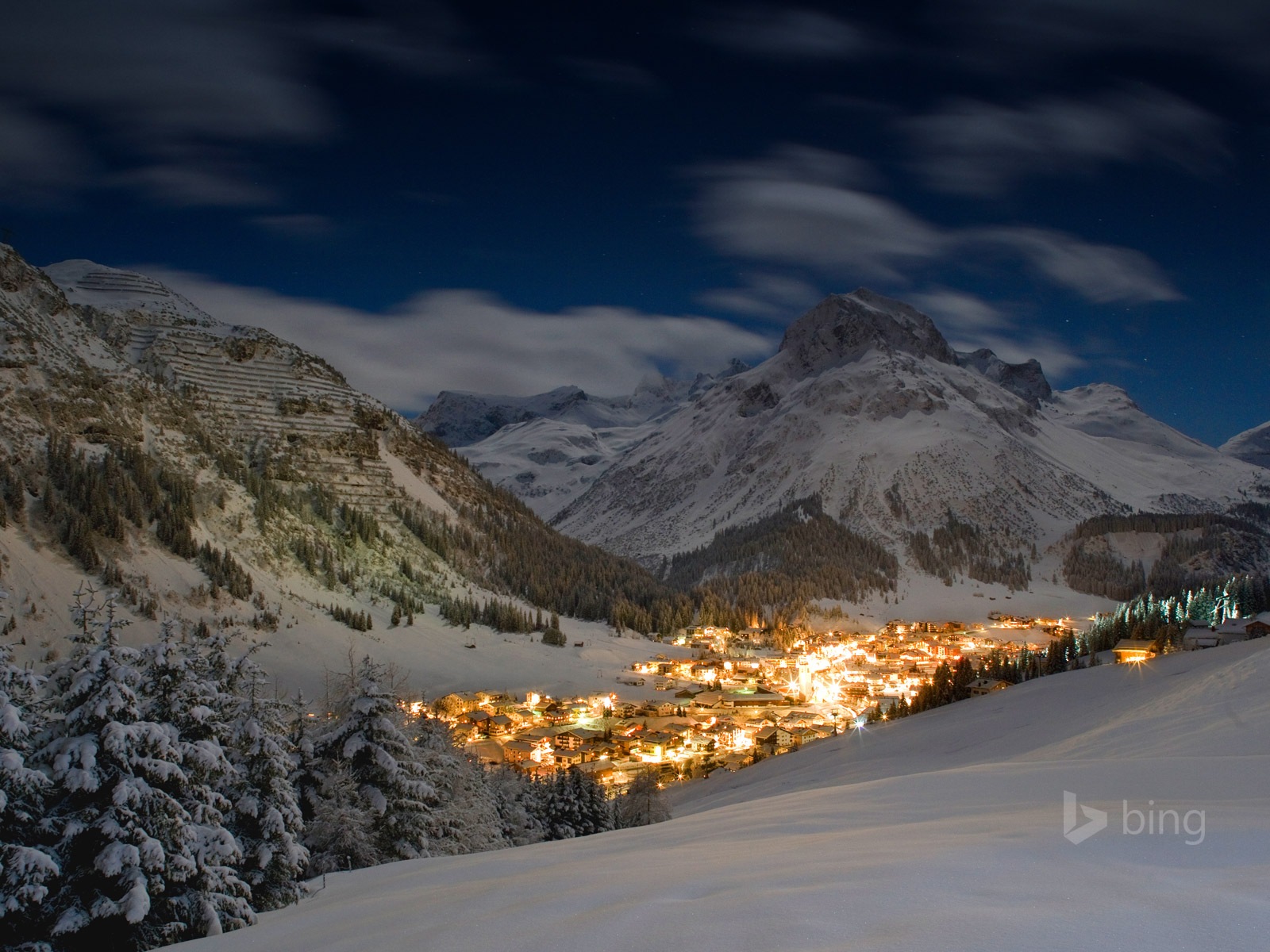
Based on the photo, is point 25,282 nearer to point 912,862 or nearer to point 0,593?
point 0,593

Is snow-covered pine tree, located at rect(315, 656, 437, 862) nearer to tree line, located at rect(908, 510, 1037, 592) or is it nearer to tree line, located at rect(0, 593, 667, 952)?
tree line, located at rect(0, 593, 667, 952)

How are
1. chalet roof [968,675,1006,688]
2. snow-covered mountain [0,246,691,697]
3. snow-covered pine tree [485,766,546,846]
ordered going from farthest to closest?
snow-covered mountain [0,246,691,697], chalet roof [968,675,1006,688], snow-covered pine tree [485,766,546,846]

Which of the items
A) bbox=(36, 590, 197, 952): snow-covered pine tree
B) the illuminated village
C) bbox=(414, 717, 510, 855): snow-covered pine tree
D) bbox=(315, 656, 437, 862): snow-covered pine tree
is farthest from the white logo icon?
the illuminated village

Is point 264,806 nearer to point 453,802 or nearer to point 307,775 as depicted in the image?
point 307,775

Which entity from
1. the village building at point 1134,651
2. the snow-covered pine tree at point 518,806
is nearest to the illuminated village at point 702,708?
the snow-covered pine tree at point 518,806

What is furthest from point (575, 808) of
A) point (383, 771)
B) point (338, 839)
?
point (338, 839)

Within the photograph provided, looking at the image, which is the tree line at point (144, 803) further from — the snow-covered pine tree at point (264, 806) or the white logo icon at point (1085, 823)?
the white logo icon at point (1085, 823)
